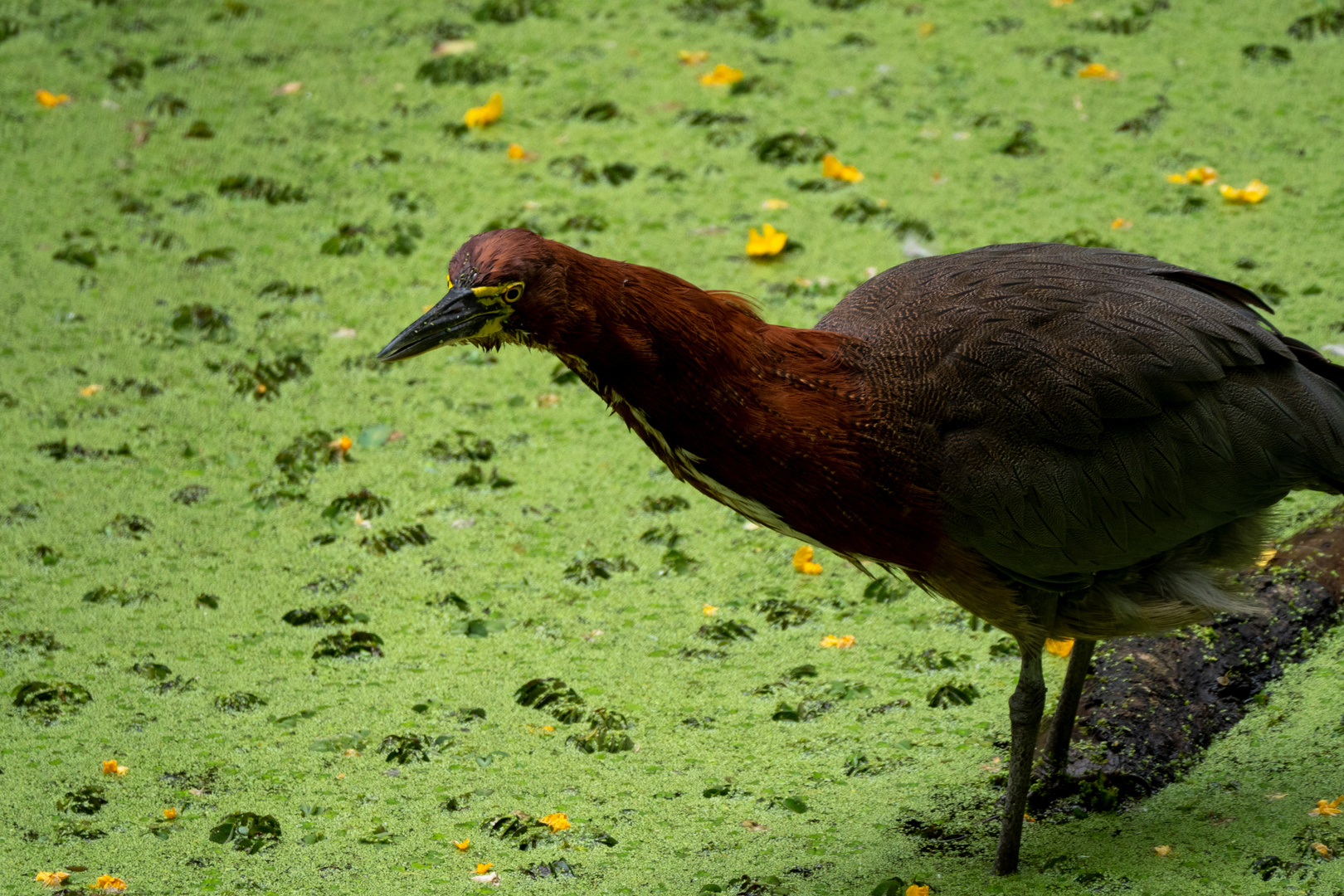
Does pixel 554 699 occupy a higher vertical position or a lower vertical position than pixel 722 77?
lower

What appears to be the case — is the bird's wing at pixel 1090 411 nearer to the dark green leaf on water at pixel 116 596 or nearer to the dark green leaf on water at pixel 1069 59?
the dark green leaf on water at pixel 116 596

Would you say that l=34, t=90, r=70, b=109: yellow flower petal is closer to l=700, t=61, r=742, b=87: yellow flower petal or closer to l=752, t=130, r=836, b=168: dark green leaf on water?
l=700, t=61, r=742, b=87: yellow flower petal

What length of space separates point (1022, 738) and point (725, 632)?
92 centimetres

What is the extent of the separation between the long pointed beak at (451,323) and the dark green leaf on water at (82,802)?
1210mm

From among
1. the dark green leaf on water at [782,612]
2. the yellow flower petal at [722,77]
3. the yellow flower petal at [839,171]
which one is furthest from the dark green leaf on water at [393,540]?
the yellow flower petal at [722,77]

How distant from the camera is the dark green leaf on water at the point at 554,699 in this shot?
9.43ft

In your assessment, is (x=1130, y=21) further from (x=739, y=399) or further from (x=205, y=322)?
(x=739, y=399)

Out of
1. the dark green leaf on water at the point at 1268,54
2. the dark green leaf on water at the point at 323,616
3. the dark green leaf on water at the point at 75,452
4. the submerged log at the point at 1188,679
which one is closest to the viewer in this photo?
the submerged log at the point at 1188,679

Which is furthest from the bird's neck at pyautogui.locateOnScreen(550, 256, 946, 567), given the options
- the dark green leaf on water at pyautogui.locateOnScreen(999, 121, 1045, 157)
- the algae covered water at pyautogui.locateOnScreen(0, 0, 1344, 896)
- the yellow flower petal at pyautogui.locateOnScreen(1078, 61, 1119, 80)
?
the yellow flower petal at pyautogui.locateOnScreen(1078, 61, 1119, 80)

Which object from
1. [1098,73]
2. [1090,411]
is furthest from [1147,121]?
[1090,411]

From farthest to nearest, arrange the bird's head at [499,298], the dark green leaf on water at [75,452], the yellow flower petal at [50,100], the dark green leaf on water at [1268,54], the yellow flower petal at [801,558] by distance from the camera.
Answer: the yellow flower petal at [50,100] → the dark green leaf on water at [1268,54] → the dark green leaf on water at [75,452] → the yellow flower petal at [801,558] → the bird's head at [499,298]

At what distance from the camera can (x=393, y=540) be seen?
137 inches

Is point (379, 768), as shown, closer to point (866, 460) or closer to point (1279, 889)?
point (866, 460)

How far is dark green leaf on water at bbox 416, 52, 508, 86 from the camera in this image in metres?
5.48
